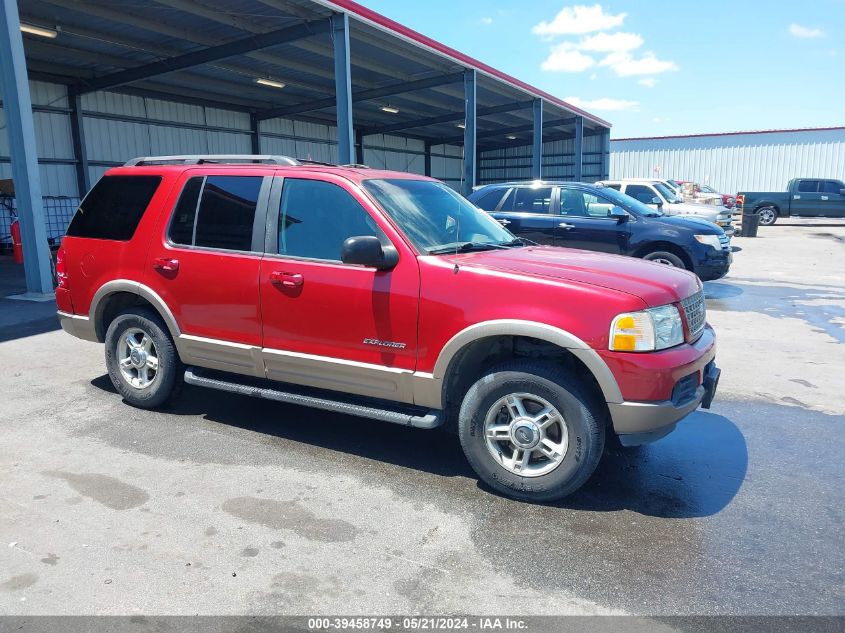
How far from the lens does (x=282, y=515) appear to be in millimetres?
3361

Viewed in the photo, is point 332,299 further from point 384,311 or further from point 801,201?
point 801,201

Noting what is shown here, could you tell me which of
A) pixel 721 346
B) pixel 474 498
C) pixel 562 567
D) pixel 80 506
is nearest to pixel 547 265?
pixel 474 498

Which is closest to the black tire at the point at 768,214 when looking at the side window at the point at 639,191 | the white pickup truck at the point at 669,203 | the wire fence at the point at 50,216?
the white pickup truck at the point at 669,203

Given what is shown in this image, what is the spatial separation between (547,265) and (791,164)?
118ft

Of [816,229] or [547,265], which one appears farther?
[816,229]

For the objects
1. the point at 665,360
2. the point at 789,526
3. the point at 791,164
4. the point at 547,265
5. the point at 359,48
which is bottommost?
the point at 789,526

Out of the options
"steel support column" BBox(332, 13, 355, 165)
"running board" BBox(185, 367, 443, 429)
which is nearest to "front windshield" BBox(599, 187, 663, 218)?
"steel support column" BBox(332, 13, 355, 165)

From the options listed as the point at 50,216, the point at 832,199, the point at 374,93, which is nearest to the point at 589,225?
the point at 374,93

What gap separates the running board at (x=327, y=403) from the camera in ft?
12.2

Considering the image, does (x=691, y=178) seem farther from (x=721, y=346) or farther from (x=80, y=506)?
(x=80, y=506)

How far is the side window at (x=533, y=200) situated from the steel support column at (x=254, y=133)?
17.3 meters

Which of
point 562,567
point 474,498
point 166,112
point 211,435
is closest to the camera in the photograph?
point 562,567

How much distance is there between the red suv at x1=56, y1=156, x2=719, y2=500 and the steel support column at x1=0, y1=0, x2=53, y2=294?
6.05m

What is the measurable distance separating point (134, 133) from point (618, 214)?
1711 cm
